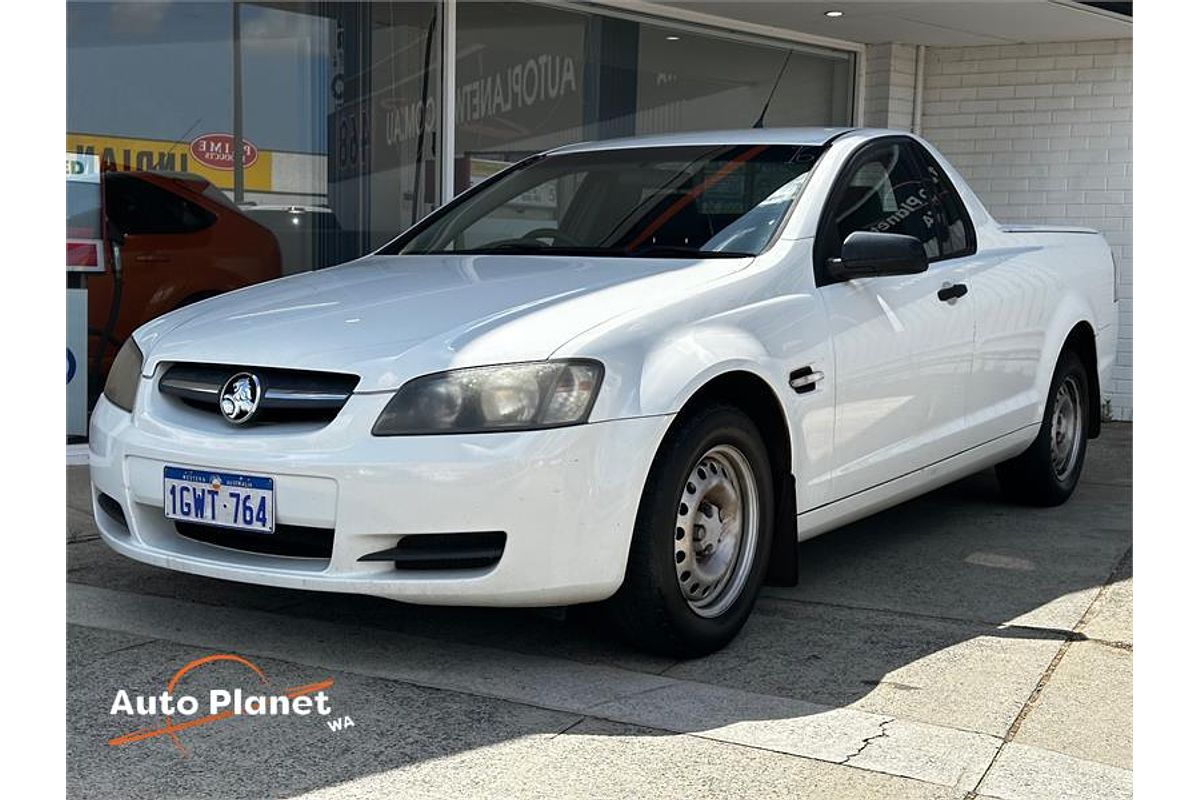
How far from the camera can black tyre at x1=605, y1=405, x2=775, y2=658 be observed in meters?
3.91

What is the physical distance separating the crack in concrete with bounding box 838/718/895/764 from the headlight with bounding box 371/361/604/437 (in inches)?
40.6

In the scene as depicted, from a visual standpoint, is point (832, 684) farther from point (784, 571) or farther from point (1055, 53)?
point (1055, 53)

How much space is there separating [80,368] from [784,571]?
4.28 meters

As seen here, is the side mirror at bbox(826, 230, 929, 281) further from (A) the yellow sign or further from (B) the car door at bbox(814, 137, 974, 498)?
(A) the yellow sign

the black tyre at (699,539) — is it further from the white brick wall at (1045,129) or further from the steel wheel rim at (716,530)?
the white brick wall at (1045,129)

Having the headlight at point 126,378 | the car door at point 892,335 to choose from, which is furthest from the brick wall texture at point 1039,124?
the headlight at point 126,378

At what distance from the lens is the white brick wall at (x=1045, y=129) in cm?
1069

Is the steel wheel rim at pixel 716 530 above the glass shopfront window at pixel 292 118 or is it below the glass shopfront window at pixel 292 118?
below

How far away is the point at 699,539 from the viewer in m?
4.16

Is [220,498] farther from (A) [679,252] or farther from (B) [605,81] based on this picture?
(B) [605,81]

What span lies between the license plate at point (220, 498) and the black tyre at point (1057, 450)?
11.9 feet

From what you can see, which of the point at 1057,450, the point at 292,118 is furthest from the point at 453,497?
the point at 292,118

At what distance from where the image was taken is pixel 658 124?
10055mm

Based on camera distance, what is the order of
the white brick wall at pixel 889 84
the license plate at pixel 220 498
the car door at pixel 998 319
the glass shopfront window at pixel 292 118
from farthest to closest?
the white brick wall at pixel 889 84, the glass shopfront window at pixel 292 118, the car door at pixel 998 319, the license plate at pixel 220 498
